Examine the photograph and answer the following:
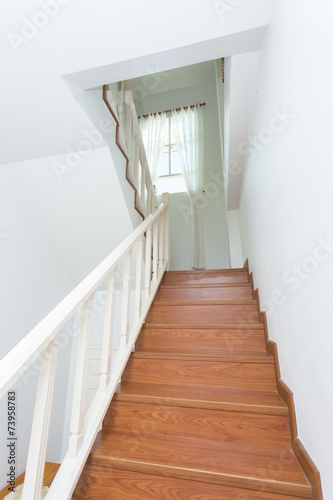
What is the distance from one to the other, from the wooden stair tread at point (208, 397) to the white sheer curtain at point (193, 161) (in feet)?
7.43

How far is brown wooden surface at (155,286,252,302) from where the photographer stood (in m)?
2.37

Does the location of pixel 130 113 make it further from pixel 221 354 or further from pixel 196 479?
pixel 196 479

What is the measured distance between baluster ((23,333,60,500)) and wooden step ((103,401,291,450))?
0.57 metres

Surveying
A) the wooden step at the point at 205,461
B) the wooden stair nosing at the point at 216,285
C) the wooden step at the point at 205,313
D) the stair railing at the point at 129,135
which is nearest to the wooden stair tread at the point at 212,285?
the wooden stair nosing at the point at 216,285

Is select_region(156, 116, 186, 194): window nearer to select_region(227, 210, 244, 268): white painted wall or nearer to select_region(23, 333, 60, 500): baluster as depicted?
select_region(227, 210, 244, 268): white painted wall

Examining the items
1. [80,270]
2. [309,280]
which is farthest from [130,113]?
[309,280]

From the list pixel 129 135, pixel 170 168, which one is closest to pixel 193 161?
pixel 170 168

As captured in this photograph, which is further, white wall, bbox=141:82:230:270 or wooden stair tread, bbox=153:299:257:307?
white wall, bbox=141:82:230:270

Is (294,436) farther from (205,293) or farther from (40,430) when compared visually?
(205,293)

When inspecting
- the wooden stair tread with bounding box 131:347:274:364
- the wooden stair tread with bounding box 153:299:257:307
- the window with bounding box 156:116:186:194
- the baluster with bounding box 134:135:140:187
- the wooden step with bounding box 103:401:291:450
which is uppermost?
the window with bounding box 156:116:186:194

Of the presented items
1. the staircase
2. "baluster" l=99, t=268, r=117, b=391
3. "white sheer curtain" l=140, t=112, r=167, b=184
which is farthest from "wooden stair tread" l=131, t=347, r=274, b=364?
"white sheer curtain" l=140, t=112, r=167, b=184

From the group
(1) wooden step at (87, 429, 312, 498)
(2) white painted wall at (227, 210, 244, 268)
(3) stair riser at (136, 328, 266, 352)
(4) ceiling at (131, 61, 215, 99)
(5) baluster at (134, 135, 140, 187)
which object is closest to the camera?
(1) wooden step at (87, 429, 312, 498)

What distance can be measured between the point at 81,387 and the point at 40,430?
0.25 m

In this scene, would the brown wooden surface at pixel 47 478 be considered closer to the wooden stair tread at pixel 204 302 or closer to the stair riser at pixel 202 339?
the stair riser at pixel 202 339
